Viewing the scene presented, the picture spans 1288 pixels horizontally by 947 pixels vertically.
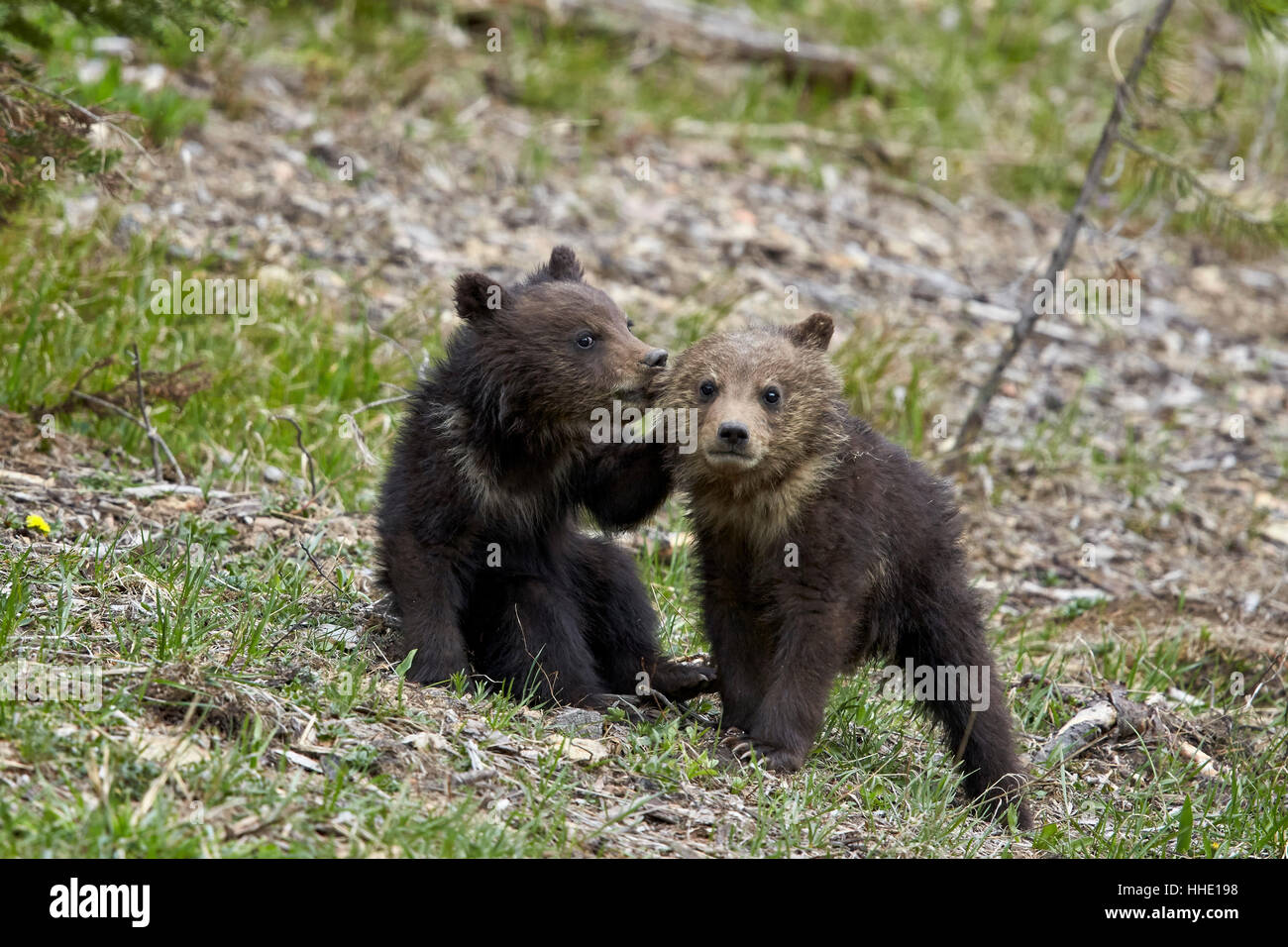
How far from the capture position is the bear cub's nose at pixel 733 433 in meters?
5.02

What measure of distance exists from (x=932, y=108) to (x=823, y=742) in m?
8.97

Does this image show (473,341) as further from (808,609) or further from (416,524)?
(808,609)

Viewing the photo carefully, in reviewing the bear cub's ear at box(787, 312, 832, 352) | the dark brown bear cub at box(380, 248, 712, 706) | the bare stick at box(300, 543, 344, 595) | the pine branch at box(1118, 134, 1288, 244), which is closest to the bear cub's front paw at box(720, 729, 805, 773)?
the dark brown bear cub at box(380, 248, 712, 706)

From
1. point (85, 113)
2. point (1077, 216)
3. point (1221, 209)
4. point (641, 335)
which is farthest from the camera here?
point (641, 335)

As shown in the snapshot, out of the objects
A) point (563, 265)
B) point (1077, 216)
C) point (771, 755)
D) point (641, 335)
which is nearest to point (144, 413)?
point (563, 265)

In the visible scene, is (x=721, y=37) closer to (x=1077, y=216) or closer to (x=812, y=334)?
(x=1077, y=216)

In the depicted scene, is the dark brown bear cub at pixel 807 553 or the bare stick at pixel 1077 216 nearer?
the dark brown bear cub at pixel 807 553

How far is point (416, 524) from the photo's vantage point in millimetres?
5344

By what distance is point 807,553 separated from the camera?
5.10m

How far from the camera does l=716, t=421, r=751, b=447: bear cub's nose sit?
16.5 feet

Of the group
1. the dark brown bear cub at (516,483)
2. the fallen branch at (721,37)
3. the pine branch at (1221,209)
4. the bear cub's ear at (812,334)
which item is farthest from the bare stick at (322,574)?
the fallen branch at (721,37)

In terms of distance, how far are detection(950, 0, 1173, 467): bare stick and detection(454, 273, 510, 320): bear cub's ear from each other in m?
3.81

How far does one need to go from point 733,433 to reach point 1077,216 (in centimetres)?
427

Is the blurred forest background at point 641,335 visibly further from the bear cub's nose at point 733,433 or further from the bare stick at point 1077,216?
the bear cub's nose at point 733,433
